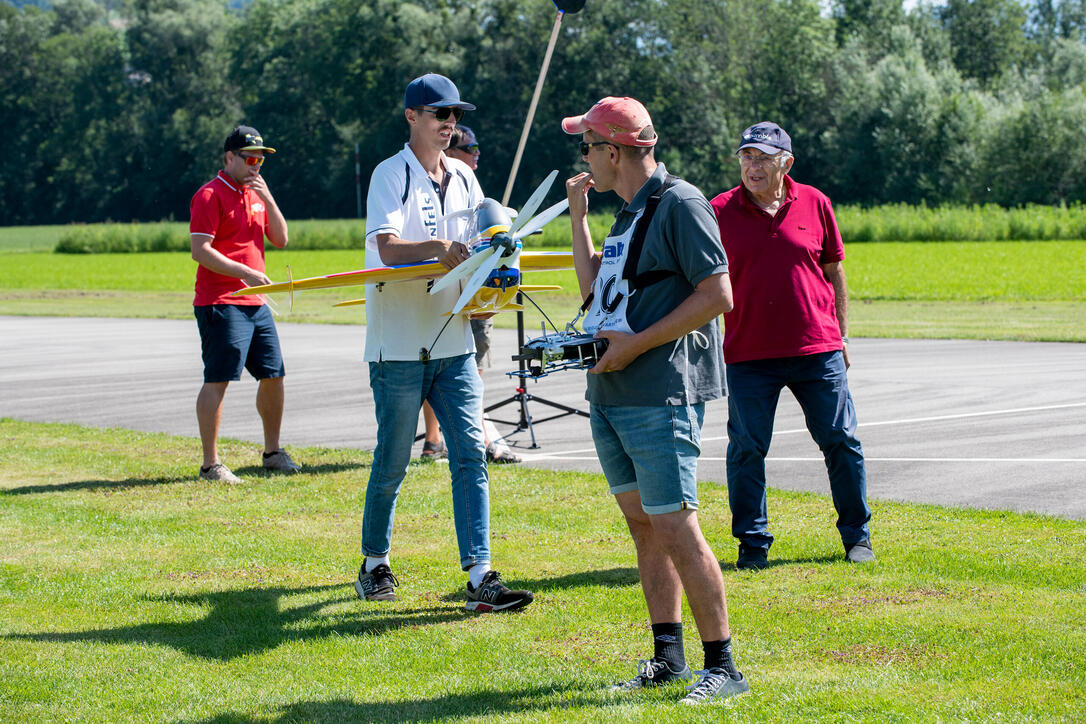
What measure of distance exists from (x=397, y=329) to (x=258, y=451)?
15.4 feet

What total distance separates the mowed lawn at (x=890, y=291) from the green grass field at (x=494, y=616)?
9.51 m

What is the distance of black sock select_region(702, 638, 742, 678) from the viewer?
4430 mm

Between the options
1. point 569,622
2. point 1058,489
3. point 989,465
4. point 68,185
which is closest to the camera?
point 569,622

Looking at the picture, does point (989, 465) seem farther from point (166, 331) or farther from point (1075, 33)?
point (1075, 33)

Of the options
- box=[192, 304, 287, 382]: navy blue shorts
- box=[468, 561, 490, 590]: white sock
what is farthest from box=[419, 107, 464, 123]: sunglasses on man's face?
box=[192, 304, 287, 382]: navy blue shorts

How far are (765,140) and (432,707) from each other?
3.35 meters

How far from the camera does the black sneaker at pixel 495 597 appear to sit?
569 centimetres

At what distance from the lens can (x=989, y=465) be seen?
8.85 metres

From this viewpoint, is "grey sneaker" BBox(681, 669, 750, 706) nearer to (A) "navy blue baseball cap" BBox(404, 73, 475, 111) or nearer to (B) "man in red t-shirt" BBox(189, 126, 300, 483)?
(A) "navy blue baseball cap" BBox(404, 73, 475, 111)

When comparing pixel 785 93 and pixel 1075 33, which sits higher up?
pixel 1075 33

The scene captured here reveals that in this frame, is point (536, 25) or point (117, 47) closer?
point (536, 25)

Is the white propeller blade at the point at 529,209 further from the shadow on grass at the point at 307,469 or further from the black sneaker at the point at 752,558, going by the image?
the shadow on grass at the point at 307,469

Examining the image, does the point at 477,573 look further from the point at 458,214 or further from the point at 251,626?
the point at 458,214

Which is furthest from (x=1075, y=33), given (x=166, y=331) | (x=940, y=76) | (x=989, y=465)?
(x=989, y=465)
